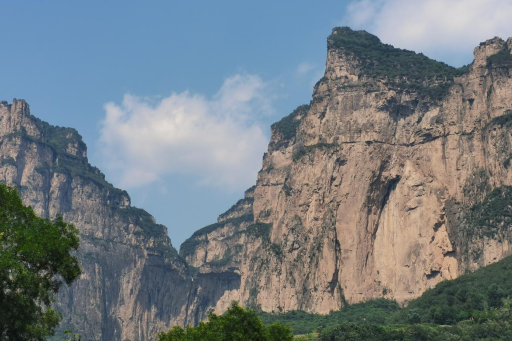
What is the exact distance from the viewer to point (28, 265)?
165 feet

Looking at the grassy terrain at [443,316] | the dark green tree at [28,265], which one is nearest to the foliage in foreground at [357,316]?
the grassy terrain at [443,316]

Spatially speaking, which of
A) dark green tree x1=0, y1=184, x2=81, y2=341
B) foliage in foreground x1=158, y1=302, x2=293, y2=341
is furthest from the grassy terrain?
dark green tree x1=0, y1=184, x2=81, y2=341

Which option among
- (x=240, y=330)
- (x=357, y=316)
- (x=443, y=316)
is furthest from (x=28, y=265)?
(x=357, y=316)

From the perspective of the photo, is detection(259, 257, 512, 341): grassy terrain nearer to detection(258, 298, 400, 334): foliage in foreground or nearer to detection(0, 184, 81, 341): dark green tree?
detection(258, 298, 400, 334): foliage in foreground

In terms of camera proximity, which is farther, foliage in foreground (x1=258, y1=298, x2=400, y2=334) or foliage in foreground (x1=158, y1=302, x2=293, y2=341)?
foliage in foreground (x1=258, y1=298, x2=400, y2=334)

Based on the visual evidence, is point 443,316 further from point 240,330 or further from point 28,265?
point 28,265

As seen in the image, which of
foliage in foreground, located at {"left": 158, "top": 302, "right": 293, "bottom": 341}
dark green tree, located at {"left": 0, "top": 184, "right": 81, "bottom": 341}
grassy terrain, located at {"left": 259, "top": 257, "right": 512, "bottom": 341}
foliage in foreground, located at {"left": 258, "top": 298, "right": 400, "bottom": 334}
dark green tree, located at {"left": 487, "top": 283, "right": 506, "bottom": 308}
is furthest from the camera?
foliage in foreground, located at {"left": 258, "top": 298, "right": 400, "bottom": 334}

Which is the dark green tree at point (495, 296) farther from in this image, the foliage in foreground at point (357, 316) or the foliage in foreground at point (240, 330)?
the foliage in foreground at point (240, 330)

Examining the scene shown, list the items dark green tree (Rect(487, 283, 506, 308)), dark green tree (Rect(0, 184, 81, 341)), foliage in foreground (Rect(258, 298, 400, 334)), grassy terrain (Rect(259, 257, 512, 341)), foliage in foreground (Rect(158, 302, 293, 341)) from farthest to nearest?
foliage in foreground (Rect(258, 298, 400, 334)), dark green tree (Rect(487, 283, 506, 308)), grassy terrain (Rect(259, 257, 512, 341)), foliage in foreground (Rect(158, 302, 293, 341)), dark green tree (Rect(0, 184, 81, 341))

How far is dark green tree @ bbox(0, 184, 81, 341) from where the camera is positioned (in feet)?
156

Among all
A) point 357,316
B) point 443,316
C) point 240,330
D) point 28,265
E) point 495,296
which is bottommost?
point 240,330

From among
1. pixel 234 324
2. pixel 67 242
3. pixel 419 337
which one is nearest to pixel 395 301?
pixel 419 337

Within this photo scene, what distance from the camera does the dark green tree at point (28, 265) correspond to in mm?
47625

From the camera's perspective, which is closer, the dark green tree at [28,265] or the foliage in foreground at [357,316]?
the dark green tree at [28,265]
